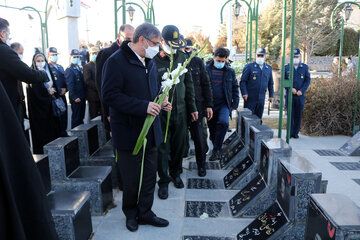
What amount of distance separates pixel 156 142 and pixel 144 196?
0.58 metres

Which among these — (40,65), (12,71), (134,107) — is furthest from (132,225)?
(40,65)

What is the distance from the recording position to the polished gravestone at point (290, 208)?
113 inches

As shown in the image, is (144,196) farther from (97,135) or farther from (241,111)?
(241,111)

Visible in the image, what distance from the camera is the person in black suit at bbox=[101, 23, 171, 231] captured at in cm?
302

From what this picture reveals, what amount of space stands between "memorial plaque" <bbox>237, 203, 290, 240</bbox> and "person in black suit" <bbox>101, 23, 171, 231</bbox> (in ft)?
2.78

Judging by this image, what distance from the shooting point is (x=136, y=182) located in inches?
131

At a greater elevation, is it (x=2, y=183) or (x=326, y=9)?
(x=326, y=9)

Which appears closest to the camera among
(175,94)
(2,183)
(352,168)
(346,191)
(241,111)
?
(2,183)

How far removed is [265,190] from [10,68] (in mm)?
3157

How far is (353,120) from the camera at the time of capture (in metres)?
7.49

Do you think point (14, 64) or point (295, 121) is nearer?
point (14, 64)

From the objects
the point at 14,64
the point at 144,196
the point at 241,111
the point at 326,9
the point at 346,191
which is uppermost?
the point at 326,9

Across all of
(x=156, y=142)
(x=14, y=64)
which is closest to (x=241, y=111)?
(x=156, y=142)

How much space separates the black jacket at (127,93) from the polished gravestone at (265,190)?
1.32 metres
